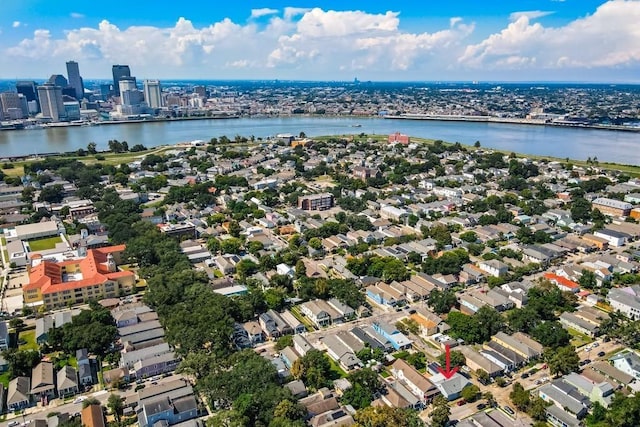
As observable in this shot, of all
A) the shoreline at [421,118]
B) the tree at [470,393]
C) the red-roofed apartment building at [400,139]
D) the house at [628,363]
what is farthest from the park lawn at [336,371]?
the shoreline at [421,118]

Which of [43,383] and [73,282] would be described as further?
[73,282]

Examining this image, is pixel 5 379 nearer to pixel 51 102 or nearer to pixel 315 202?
pixel 315 202

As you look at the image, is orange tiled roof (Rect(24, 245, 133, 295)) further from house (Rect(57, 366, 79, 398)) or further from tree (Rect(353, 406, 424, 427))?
tree (Rect(353, 406, 424, 427))

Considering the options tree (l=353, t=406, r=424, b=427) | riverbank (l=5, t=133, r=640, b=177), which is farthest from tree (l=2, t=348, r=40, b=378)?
riverbank (l=5, t=133, r=640, b=177)

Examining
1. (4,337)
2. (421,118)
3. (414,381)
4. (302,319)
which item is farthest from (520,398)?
(421,118)

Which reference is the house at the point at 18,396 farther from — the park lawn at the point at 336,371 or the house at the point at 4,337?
the park lawn at the point at 336,371

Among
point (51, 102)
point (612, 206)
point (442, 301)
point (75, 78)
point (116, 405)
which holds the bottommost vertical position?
point (116, 405)

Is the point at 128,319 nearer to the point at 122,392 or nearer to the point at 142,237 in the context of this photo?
the point at 122,392
